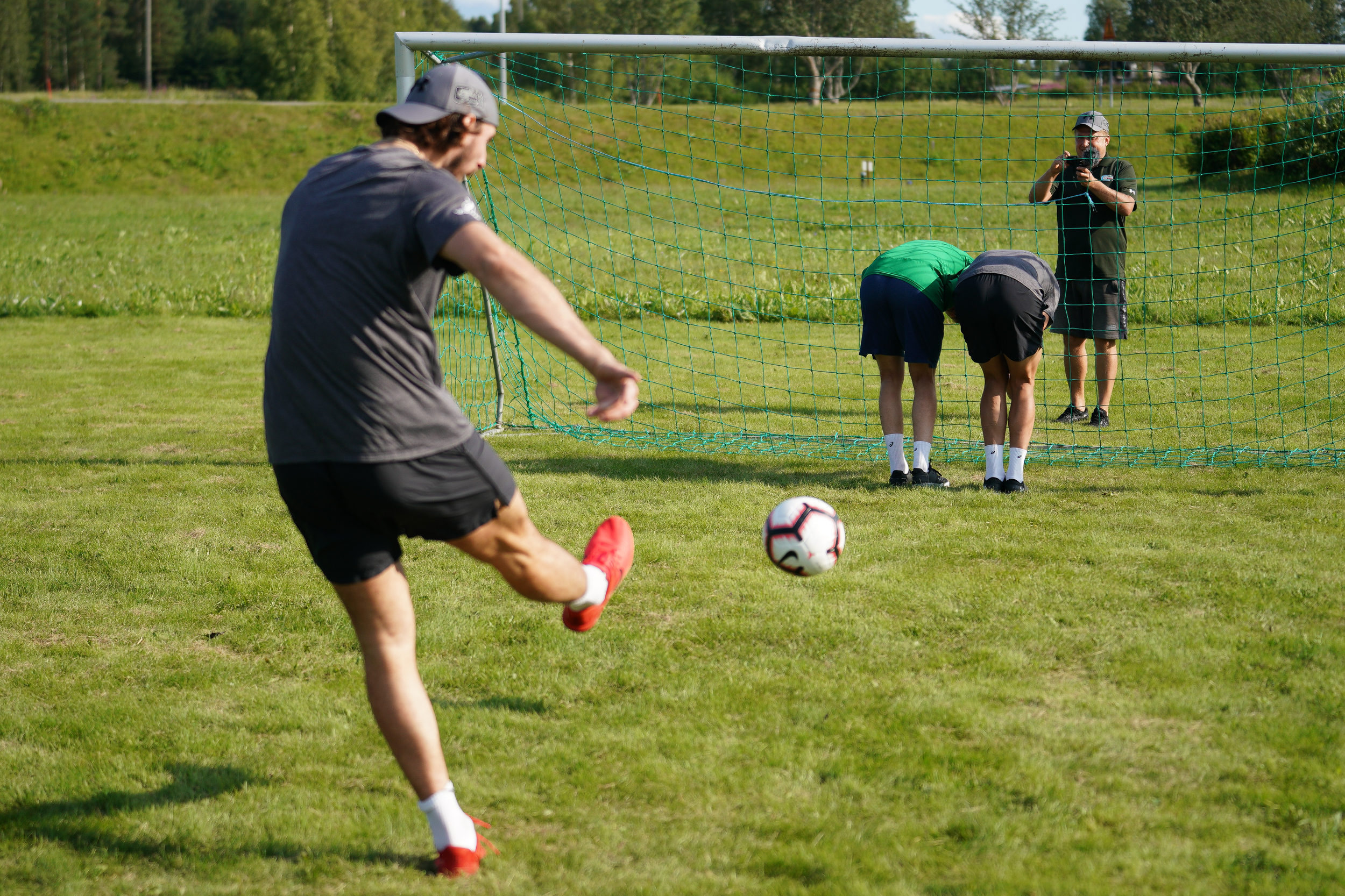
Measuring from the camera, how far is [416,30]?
7069 cm

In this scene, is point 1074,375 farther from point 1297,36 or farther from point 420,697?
point 1297,36

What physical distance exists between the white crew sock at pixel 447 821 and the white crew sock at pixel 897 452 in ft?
14.3

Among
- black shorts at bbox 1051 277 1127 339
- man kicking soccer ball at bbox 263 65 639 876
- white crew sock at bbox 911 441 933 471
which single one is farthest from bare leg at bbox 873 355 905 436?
man kicking soccer ball at bbox 263 65 639 876

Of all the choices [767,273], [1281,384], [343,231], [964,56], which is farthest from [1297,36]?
[343,231]

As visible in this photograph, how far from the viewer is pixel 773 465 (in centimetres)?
728

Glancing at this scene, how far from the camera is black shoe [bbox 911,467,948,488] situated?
21.6ft

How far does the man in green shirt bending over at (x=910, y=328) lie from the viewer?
639 centimetres

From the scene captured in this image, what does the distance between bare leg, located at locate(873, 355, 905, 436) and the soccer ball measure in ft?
8.07

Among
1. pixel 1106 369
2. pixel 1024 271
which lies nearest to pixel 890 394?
pixel 1024 271

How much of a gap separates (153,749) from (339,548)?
1471mm

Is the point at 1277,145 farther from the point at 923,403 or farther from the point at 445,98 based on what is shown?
the point at 445,98

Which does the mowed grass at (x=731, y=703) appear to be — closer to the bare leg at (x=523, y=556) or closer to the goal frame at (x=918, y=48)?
the bare leg at (x=523, y=556)

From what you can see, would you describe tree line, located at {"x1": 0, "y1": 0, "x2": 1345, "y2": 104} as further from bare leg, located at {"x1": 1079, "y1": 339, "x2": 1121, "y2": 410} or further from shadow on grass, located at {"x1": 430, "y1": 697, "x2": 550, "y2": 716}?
shadow on grass, located at {"x1": 430, "y1": 697, "x2": 550, "y2": 716}

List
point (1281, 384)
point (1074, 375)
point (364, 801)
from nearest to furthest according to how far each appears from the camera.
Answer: point (364, 801), point (1074, 375), point (1281, 384)
